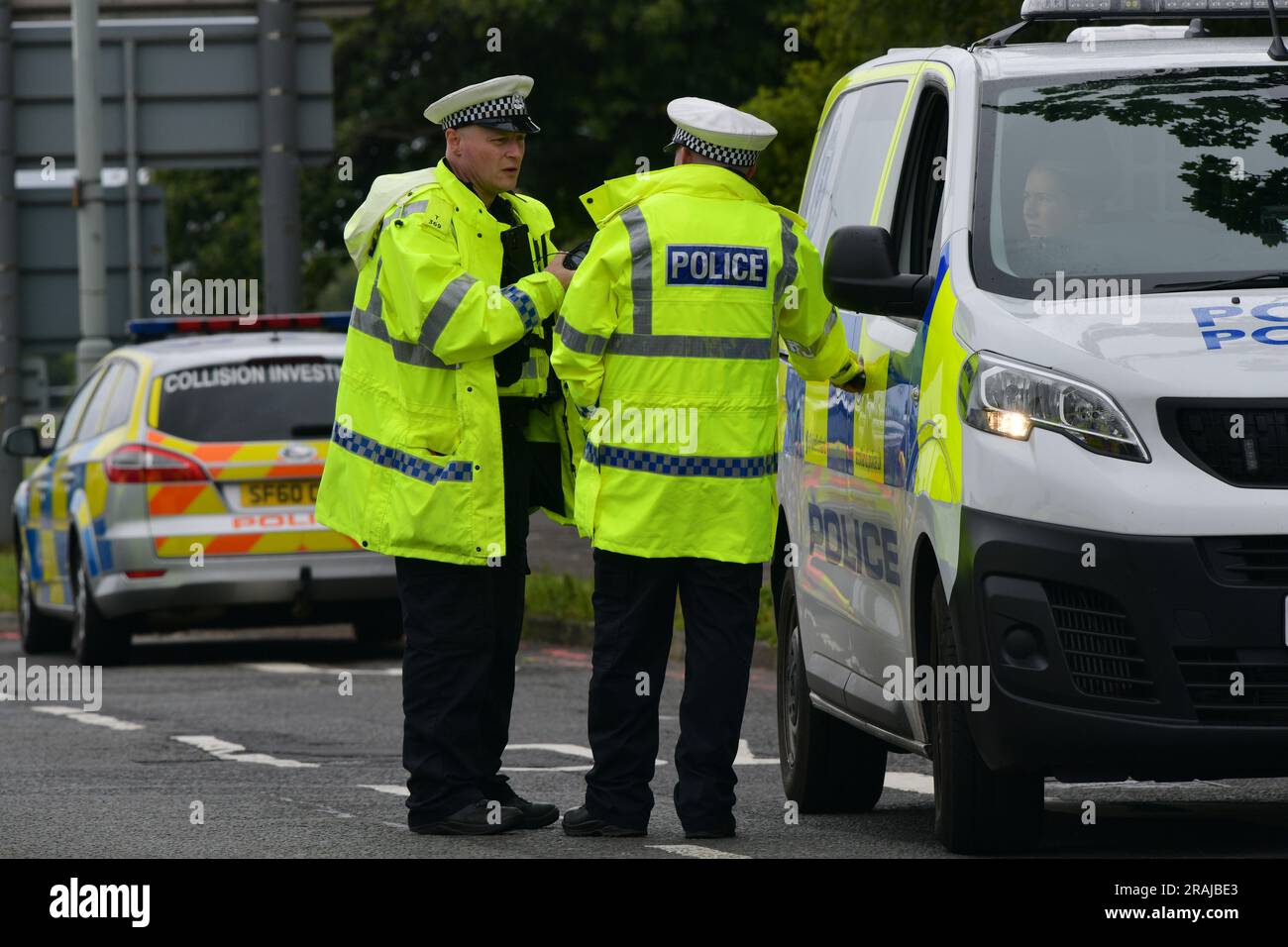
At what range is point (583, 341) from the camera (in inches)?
287

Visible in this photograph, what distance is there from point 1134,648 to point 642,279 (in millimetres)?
1701

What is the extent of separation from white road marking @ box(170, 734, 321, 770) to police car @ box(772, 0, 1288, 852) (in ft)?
7.71

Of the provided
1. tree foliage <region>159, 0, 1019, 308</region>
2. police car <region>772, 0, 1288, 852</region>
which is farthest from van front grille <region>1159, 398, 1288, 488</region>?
tree foliage <region>159, 0, 1019, 308</region>

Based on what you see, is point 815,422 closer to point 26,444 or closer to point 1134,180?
point 1134,180

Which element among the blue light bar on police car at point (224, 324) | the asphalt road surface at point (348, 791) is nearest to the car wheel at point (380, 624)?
the asphalt road surface at point (348, 791)

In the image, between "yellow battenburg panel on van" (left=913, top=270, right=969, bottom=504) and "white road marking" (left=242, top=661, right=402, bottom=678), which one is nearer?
"yellow battenburg panel on van" (left=913, top=270, right=969, bottom=504)

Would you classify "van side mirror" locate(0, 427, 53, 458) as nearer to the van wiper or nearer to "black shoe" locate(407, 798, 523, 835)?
"black shoe" locate(407, 798, 523, 835)

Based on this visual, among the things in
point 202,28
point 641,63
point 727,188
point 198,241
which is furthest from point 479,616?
point 198,241

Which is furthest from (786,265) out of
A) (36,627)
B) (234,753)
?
(36,627)

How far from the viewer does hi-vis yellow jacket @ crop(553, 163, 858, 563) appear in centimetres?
734

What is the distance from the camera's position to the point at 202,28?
21.0 meters
